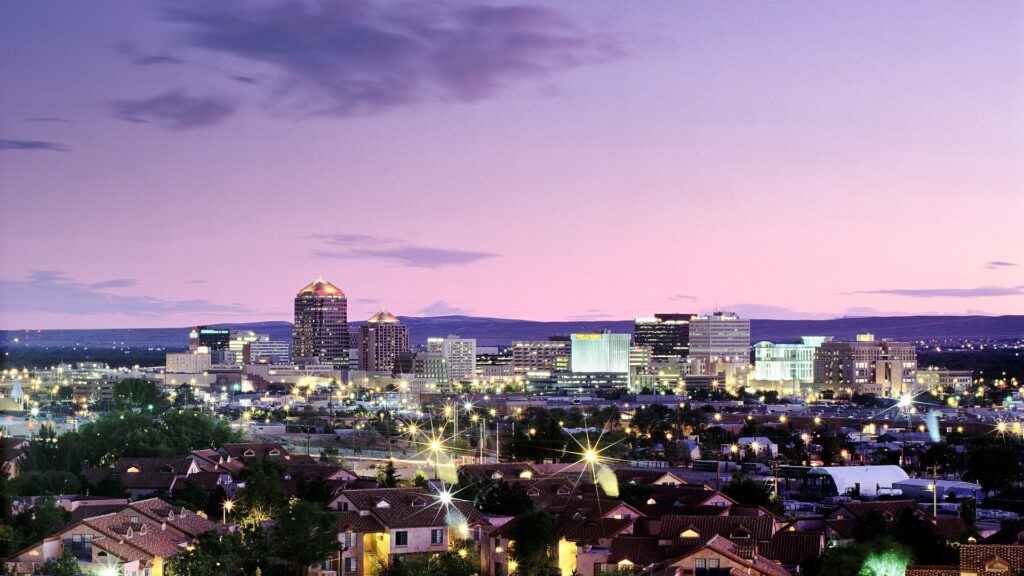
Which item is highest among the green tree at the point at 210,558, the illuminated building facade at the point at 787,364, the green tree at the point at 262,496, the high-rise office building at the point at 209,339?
the high-rise office building at the point at 209,339

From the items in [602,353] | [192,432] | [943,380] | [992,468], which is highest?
[602,353]

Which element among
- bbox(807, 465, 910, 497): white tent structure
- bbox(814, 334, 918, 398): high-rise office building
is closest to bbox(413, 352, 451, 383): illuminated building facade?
bbox(814, 334, 918, 398): high-rise office building

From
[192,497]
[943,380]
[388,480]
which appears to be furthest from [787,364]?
[192,497]

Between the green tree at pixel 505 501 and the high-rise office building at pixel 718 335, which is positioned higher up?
the high-rise office building at pixel 718 335

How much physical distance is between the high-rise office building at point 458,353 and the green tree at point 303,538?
340 ft

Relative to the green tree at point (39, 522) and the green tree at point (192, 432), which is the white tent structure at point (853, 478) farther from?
the green tree at point (39, 522)

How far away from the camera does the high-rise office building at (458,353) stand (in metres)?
127

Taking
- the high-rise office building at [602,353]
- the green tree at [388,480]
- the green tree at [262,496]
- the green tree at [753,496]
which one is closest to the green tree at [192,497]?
the green tree at [262,496]

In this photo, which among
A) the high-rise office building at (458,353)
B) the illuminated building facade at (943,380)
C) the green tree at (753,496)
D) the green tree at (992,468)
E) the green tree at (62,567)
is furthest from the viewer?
the high-rise office building at (458,353)

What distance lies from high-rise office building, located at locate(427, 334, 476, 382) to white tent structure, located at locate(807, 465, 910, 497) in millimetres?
89786

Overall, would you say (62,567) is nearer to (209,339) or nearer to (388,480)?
(388,480)

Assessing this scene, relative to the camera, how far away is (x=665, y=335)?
133500 millimetres

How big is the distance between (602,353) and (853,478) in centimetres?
8032

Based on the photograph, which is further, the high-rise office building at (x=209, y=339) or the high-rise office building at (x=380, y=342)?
the high-rise office building at (x=209, y=339)
